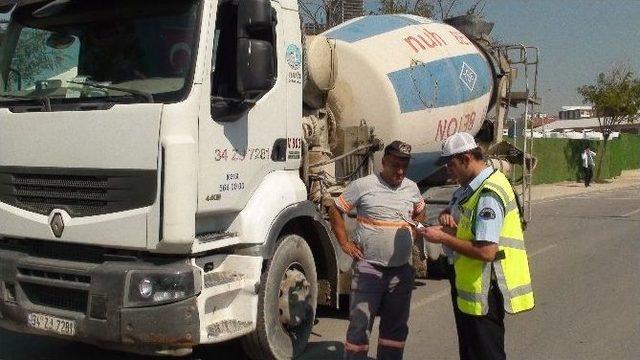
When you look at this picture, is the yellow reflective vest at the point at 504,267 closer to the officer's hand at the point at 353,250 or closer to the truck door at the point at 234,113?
the officer's hand at the point at 353,250

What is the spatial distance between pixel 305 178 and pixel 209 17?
5.35ft

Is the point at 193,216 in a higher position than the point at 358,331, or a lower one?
higher

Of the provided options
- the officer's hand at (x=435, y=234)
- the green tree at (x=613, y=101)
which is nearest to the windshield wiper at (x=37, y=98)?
the officer's hand at (x=435, y=234)

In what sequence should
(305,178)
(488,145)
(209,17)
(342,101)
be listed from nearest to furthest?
(209,17) → (305,178) → (342,101) → (488,145)

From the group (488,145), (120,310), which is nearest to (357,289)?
(120,310)

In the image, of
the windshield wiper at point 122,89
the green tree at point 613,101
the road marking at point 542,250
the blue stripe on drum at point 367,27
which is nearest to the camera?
the windshield wiper at point 122,89

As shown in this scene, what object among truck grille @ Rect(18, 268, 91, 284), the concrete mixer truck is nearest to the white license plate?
the concrete mixer truck

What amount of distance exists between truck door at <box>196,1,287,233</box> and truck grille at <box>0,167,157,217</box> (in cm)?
37

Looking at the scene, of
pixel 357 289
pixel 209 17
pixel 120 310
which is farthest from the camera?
pixel 357 289

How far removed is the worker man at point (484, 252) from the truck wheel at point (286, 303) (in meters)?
1.48

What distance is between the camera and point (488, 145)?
380 inches

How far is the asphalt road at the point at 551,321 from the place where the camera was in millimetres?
5617

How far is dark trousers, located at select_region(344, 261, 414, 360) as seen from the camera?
183 inches

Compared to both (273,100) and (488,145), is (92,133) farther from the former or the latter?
(488,145)
